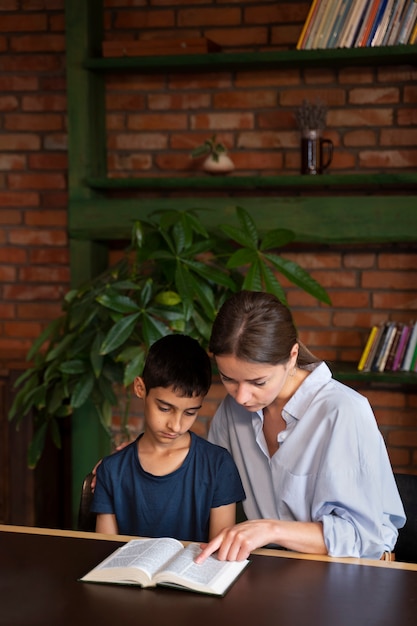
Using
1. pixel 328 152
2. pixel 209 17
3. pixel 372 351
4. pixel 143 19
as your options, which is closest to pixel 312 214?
pixel 328 152

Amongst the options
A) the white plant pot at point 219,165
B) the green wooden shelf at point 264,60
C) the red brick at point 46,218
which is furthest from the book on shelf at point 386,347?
the red brick at point 46,218

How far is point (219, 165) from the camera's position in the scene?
3.22 m

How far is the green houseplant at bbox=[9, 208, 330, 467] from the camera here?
2799 mm

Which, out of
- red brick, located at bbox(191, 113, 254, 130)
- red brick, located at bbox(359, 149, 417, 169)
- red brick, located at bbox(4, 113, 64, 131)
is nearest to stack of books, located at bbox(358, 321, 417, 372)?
red brick, located at bbox(359, 149, 417, 169)

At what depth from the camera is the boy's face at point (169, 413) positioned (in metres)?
1.88

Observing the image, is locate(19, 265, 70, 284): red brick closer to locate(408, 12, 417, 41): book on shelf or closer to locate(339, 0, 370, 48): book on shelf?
locate(339, 0, 370, 48): book on shelf

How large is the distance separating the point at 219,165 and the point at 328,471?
65.6 inches

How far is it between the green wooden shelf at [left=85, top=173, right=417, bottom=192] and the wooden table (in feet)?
5.43

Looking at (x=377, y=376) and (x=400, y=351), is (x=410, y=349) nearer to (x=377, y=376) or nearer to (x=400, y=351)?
(x=400, y=351)

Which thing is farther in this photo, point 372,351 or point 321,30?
point 372,351

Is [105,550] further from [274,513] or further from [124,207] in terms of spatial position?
[124,207]

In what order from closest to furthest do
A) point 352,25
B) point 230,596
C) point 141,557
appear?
1. point 230,596
2. point 141,557
3. point 352,25

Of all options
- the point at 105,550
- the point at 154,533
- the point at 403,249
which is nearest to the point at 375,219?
the point at 403,249

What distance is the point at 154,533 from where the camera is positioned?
189cm
